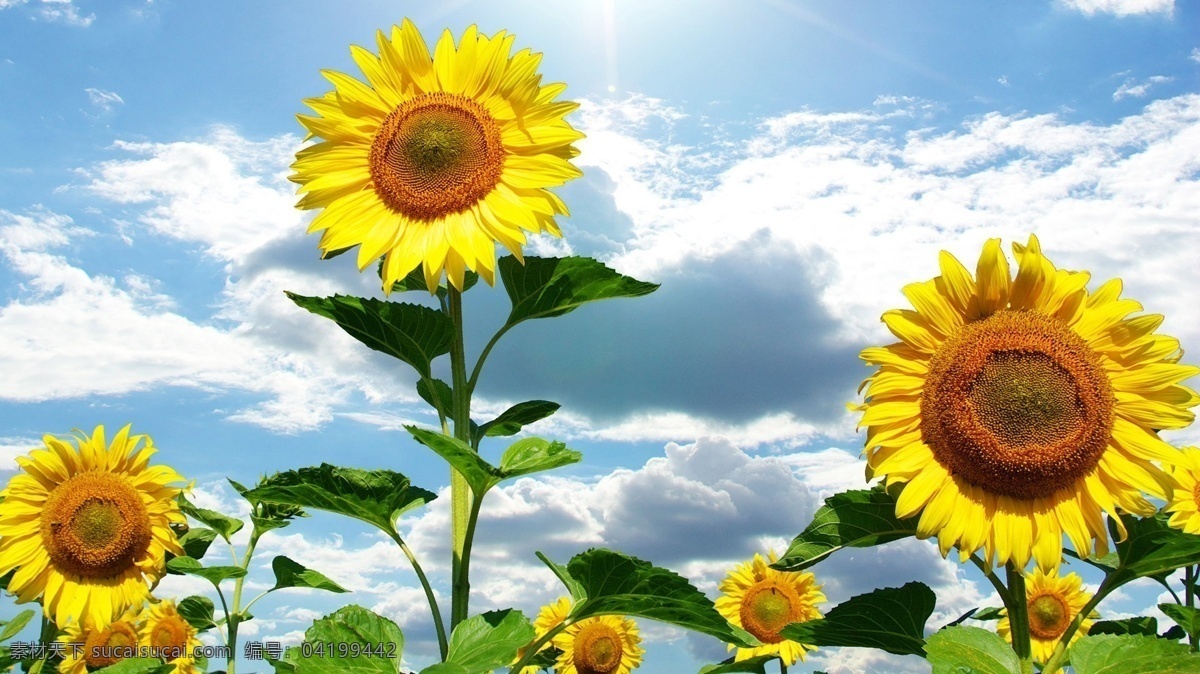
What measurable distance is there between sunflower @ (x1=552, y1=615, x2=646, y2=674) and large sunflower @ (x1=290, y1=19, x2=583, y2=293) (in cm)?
533

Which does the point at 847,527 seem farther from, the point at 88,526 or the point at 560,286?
the point at 88,526

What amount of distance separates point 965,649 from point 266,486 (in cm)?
264

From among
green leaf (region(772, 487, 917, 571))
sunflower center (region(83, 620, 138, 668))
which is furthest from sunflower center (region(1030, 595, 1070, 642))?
sunflower center (region(83, 620, 138, 668))

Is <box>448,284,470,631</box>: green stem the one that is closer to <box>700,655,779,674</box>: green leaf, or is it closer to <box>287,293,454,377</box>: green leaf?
<box>287,293,454,377</box>: green leaf

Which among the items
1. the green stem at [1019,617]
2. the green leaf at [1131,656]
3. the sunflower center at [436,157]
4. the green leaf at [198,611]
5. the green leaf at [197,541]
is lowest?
the green leaf at [1131,656]

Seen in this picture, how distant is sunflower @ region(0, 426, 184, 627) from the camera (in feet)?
22.0

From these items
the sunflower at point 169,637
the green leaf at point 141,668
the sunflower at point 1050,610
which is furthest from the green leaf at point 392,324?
the sunflower at point 1050,610

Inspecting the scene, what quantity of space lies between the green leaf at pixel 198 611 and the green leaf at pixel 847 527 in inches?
187

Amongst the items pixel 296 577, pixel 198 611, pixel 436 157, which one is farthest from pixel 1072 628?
pixel 198 611

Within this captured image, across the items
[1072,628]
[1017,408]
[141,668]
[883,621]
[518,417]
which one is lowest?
[1072,628]

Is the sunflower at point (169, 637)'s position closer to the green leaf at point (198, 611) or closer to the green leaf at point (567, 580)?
the green leaf at point (198, 611)

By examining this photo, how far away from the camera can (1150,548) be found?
12.8 feet

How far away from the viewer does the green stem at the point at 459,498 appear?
3719mm

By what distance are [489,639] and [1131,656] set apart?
2342 millimetres
